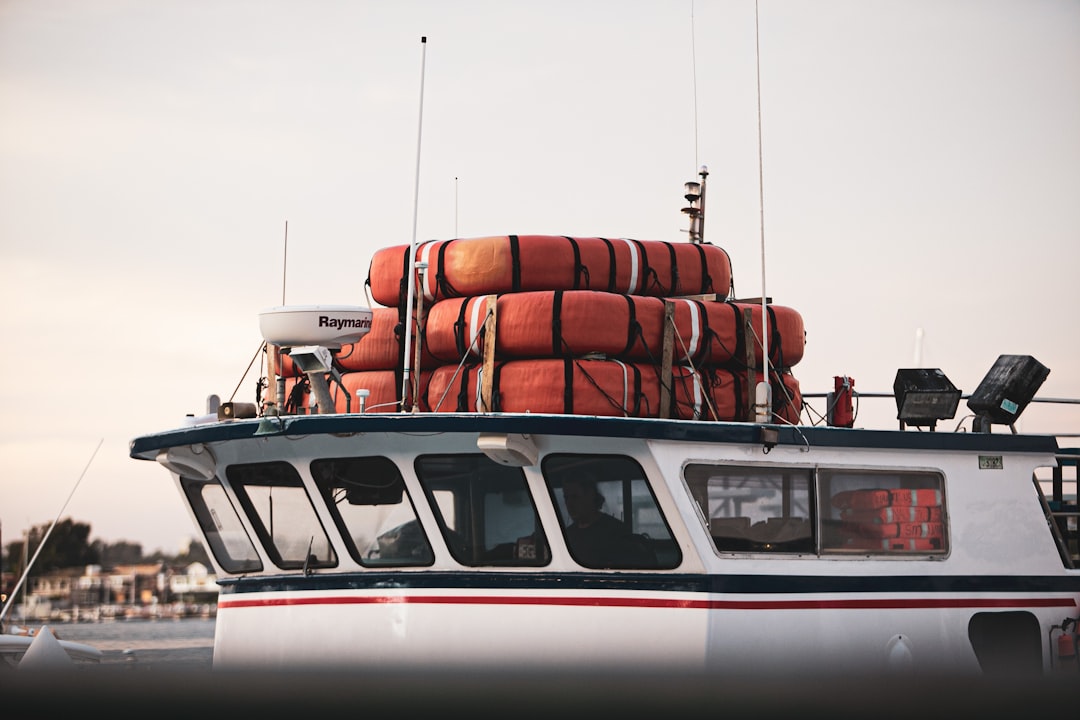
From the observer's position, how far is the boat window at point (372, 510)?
9500mm

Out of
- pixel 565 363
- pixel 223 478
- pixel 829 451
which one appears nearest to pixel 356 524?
pixel 223 478

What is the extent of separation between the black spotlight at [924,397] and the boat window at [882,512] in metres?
0.60

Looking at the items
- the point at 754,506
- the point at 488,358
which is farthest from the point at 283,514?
the point at 754,506

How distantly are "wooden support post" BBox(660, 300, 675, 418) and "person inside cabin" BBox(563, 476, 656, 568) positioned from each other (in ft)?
3.05

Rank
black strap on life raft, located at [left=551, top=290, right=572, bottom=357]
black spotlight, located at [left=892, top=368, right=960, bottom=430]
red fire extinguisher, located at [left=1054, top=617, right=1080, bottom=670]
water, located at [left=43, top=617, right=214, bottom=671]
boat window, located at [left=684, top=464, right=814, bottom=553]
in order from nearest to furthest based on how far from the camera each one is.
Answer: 1. boat window, located at [left=684, top=464, right=814, bottom=553]
2. black strap on life raft, located at [left=551, top=290, right=572, bottom=357]
3. red fire extinguisher, located at [left=1054, top=617, right=1080, bottom=670]
4. black spotlight, located at [left=892, top=368, right=960, bottom=430]
5. water, located at [left=43, top=617, right=214, bottom=671]

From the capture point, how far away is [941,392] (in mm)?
10781

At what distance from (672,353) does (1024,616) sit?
3.80m

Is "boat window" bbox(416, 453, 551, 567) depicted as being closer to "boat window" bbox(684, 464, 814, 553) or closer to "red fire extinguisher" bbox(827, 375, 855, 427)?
"boat window" bbox(684, 464, 814, 553)

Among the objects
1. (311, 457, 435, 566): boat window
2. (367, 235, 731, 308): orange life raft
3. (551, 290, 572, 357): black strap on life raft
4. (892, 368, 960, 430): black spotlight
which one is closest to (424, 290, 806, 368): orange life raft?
(551, 290, 572, 357): black strap on life raft

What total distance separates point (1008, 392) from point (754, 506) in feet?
9.67

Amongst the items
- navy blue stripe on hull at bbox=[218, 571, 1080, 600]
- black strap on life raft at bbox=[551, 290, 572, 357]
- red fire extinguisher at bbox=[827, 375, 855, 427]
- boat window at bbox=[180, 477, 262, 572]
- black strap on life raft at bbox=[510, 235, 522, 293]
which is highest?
black strap on life raft at bbox=[510, 235, 522, 293]

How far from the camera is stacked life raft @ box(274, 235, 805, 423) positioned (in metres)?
9.56

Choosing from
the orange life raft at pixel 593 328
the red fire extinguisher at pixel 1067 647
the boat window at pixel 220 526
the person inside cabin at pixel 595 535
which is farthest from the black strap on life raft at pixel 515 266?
the red fire extinguisher at pixel 1067 647

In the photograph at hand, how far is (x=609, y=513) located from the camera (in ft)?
30.6
